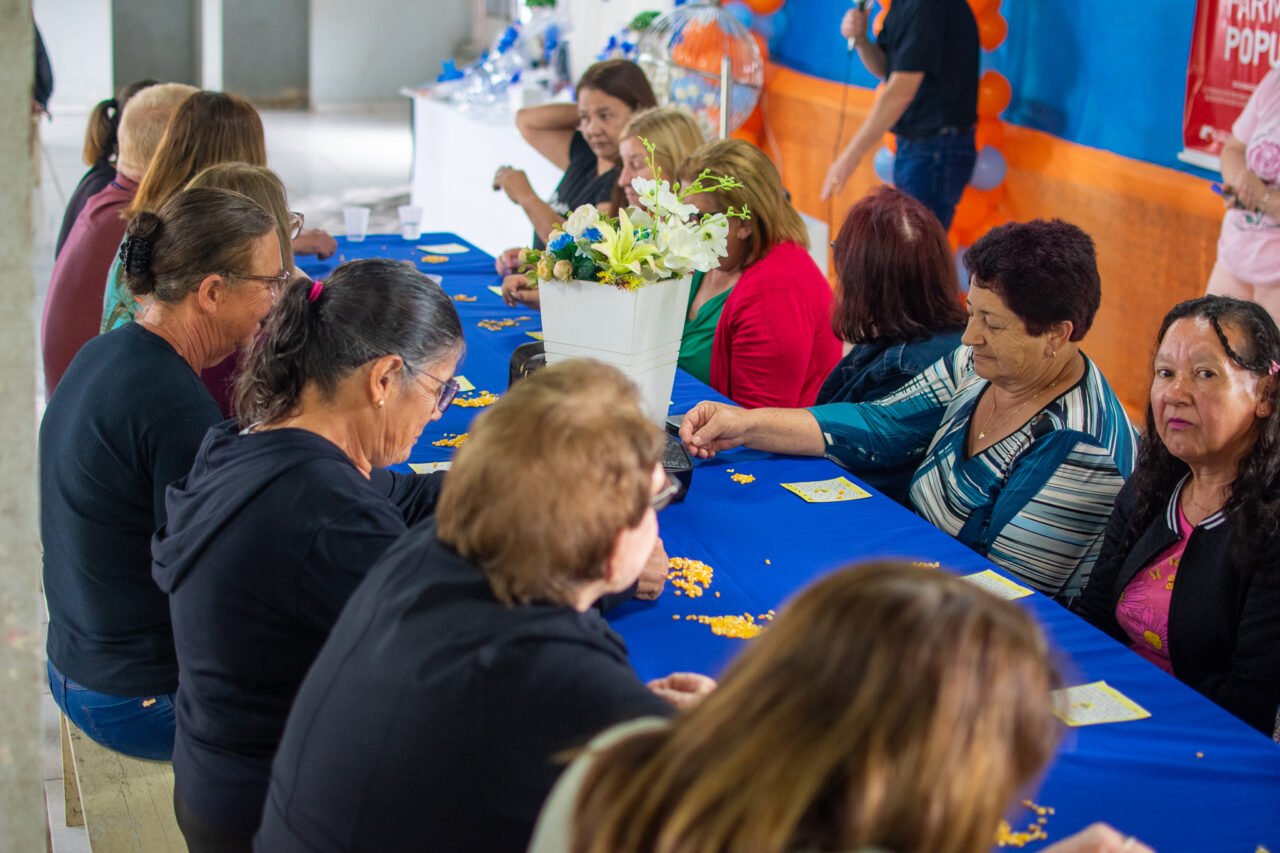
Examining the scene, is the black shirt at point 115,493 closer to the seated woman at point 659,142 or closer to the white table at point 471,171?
the seated woman at point 659,142

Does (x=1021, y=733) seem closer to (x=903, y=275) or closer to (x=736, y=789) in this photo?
(x=736, y=789)

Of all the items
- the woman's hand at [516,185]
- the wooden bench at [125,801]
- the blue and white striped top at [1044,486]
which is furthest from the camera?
the woman's hand at [516,185]

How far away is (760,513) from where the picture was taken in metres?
2.29

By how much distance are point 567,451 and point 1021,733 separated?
48 centimetres

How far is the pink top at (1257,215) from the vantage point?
154 inches

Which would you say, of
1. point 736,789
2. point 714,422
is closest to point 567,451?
point 736,789

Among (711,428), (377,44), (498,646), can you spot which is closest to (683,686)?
(498,646)

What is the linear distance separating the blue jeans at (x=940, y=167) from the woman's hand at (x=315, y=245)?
2649 millimetres

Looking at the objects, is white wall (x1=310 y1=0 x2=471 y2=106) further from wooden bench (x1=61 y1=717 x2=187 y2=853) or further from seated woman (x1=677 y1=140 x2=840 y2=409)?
wooden bench (x1=61 y1=717 x2=187 y2=853)

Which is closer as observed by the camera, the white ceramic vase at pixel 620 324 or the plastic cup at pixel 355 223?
the white ceramic vase at pixel 620 324

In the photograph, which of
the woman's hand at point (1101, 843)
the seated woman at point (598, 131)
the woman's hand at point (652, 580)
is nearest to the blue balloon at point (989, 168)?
the seated woman at point (598, 131)

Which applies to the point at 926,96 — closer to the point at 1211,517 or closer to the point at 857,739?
the point at 1211,517

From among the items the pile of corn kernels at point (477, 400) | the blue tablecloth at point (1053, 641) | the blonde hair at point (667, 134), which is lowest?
the pile of corn kernels at point (477, 400)

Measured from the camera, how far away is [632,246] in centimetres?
232
